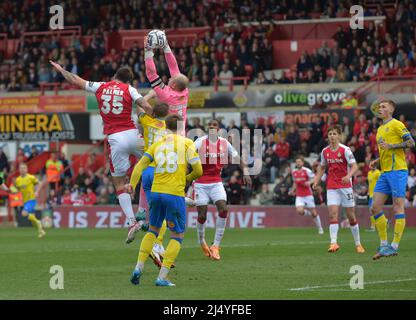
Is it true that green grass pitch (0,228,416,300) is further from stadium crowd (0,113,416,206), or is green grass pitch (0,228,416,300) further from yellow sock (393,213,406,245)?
stadium crowd (0,113,416,206)

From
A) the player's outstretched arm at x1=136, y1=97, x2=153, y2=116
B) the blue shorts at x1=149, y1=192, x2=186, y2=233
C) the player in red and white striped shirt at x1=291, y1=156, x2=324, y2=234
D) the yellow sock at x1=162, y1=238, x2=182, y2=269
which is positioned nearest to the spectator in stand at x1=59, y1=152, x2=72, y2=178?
the player in red and white striped shirt at x1=291, y1=156, x2=324, y2=234

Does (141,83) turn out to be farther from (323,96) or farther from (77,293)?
(77,293)

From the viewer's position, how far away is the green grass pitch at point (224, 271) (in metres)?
12.6

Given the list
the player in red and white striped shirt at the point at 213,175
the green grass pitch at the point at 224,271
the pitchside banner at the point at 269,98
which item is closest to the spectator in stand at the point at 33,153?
the pitchside banner at the point at 269,98

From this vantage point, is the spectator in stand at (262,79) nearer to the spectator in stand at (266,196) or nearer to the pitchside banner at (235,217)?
the spectator in stand at (266,196)

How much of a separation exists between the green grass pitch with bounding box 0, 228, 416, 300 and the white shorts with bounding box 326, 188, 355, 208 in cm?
95

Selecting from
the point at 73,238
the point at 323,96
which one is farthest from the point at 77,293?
the point at 323,96

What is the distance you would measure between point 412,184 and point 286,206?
4.08 metres

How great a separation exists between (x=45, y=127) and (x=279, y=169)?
11.2 metres

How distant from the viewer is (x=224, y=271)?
51.5ft

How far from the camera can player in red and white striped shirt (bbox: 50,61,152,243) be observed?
16672 millimetres

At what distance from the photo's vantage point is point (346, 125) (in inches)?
1385

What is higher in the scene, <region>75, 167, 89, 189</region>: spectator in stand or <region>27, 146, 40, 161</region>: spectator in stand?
<region>27, 146, 40, 161</region>: spectator in stand

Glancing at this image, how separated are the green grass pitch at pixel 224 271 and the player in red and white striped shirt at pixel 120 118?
1.44 meters
